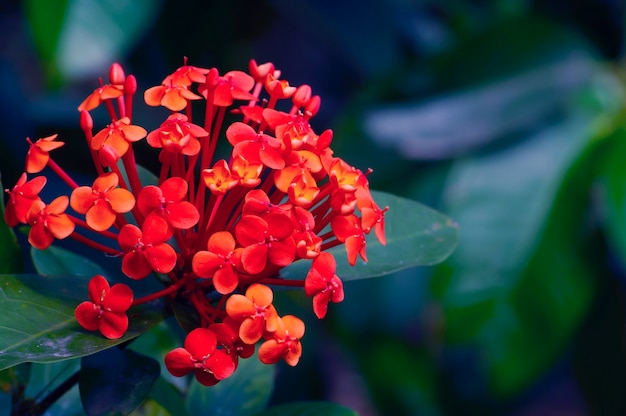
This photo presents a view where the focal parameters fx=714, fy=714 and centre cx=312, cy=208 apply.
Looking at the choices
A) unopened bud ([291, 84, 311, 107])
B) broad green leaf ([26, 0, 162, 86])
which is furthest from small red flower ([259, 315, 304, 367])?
broad green leaf ([26, 0, 162, 86])

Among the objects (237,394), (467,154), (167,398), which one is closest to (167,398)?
(167,398)

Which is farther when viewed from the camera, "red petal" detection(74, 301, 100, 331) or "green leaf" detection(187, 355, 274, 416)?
"green leaf" detection(187, 355, 274, 416)

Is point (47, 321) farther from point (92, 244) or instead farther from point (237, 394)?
point (237, 394)

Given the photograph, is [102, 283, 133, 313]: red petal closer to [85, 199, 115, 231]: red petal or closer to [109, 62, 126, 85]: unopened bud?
[85, 199, 115, 231]: red petal

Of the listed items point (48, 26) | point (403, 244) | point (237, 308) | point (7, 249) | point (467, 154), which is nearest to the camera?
point (237, 308)

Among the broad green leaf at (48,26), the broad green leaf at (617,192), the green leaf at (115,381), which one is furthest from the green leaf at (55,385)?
the broad green leaf at (617,192)

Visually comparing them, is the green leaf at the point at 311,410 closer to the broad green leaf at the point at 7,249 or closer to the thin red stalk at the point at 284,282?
the thin red stalk at the point at 284,282
